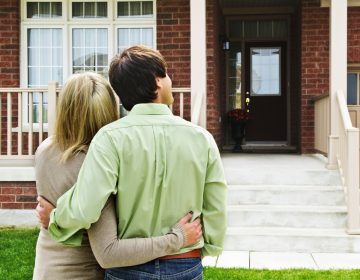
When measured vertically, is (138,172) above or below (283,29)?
below

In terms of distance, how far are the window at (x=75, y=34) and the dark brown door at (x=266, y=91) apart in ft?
10.6

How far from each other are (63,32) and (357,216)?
5.17 metres

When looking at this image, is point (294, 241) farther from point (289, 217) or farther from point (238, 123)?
point (238, 123)

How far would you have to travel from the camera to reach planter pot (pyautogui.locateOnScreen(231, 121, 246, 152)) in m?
10.1

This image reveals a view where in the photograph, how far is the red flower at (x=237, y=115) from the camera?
1016 cm

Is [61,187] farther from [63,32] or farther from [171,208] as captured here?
[63,32]

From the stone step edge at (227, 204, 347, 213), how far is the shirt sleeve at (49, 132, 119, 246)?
459cm

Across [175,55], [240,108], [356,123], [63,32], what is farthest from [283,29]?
[63,32]

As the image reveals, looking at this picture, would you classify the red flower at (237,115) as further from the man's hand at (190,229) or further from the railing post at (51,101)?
the man's hand at (190,229)

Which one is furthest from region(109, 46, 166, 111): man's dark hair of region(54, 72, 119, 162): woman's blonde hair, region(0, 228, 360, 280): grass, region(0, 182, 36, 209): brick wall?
region(0, 182, 36, 209): brick wall

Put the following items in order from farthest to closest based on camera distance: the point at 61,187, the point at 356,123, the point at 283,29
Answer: the point at 283,29 < the point at 356,123 < the point at 61,187

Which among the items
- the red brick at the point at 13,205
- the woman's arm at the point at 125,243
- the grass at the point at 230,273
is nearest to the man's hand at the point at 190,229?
the woman's arm at the point at 125,243

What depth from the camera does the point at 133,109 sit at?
5.50 feet

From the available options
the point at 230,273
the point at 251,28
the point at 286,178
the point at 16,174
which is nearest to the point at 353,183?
the point at 286,178
